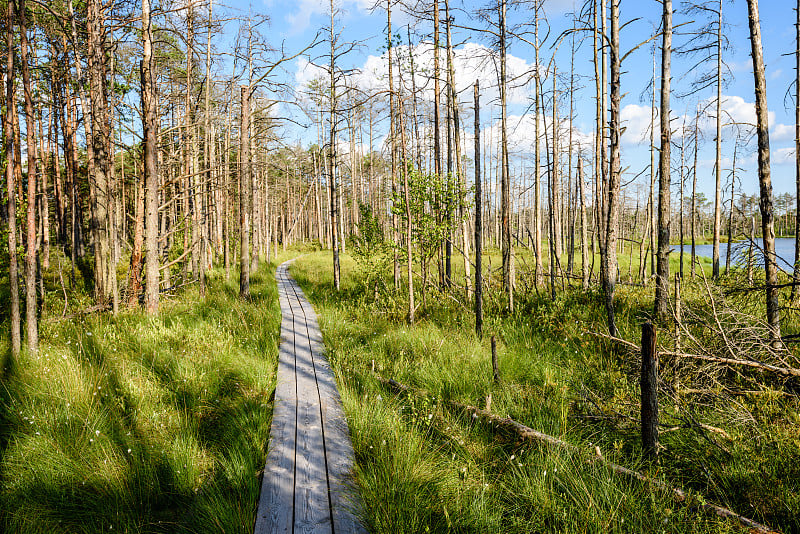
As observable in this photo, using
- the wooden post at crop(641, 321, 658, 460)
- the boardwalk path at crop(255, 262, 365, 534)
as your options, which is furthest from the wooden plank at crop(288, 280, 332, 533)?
the wooden post at crop(641, 321, 658, 460)

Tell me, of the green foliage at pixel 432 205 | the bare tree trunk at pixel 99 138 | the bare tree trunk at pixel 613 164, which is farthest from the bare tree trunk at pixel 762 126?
the bare tree trunk at pixel 99 138

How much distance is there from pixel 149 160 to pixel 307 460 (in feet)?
22.0

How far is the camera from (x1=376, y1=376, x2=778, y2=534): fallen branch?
7.18 ft

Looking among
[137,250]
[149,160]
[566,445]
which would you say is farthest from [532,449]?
[137,250]

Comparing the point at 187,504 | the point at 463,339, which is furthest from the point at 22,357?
the point at 463,339

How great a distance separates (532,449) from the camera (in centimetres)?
314

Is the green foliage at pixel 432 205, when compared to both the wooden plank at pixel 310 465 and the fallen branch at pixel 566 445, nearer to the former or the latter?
the wooden plank at pixel 310 465

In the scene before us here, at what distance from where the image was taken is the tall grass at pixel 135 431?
2.59 meters

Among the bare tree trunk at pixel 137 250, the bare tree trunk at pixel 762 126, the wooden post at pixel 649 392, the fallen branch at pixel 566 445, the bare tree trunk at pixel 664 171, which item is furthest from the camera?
the bare tree trunk at pixel 137 250

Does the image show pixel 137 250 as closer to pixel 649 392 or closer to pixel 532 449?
pixel 532 449

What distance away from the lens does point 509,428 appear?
3.50 meters

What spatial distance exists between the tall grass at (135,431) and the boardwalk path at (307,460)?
0.43 ft

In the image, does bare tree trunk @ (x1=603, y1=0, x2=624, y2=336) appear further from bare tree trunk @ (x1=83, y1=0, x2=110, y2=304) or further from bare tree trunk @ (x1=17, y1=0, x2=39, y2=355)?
bare tree trunk @ (x1=83, y1=0, x2=110, y2=304)

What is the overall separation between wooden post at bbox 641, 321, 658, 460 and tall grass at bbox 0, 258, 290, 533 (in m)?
2.91
